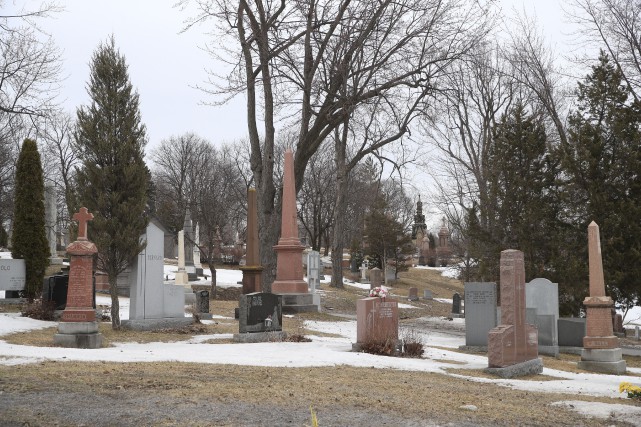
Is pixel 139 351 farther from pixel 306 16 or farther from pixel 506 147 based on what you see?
pixel 506 147

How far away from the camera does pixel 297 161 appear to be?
2262 cm

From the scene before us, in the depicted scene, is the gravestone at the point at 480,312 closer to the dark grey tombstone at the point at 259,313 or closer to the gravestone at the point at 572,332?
the gravestone at the point at 572,332

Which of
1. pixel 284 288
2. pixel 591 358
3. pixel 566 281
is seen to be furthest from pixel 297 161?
pixel 591 358

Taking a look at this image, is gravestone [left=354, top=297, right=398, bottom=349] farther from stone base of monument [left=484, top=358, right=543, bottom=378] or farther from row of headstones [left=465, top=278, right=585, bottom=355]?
row of headstones [left=465, top=278, right=585, bottom=355]

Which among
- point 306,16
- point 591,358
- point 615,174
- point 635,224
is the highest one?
point 306,16

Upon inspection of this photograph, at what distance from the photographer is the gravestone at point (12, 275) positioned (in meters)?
18.2

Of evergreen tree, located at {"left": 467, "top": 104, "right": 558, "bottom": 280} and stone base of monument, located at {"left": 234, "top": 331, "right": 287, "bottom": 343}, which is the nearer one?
stone base of monument, located at {"left": 234, "top": 331, "right": 287, "bottom": 343}

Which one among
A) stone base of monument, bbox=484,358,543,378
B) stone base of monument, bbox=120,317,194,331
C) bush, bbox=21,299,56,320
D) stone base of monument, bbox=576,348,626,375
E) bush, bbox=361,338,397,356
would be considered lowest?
stone base of monument, bbox=576,348,626,375

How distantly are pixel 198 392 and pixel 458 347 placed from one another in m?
9.69

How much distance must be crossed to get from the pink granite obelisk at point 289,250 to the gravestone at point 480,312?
7.48 metres

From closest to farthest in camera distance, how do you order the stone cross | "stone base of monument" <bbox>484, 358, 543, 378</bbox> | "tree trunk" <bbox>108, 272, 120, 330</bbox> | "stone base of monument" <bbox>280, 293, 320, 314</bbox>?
"stone base of monument" <bbox>484, 358, 543, 378</bbox>, the stone cross, "tree trunk" <bbox>108, 272, 120, 330</bbox>, "stone base of monument" <bbox>280, 293, 320, 314</bbox>

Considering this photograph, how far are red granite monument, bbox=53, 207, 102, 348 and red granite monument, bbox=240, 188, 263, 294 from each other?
10.2 meters

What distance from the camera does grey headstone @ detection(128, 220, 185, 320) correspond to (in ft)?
49.2

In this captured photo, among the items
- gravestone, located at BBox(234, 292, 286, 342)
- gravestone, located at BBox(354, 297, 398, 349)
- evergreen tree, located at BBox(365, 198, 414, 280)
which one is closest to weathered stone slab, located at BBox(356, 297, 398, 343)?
gravestone, located at BBox(354, 297, 398, 349)
